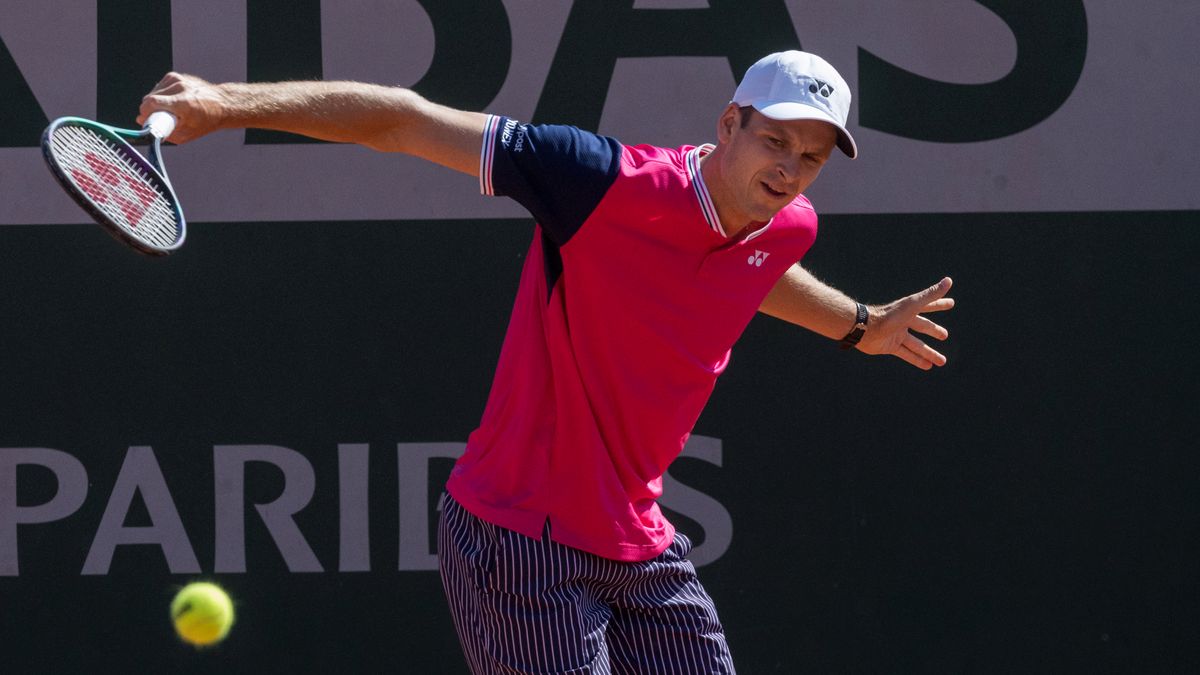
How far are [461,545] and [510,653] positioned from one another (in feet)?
0.70

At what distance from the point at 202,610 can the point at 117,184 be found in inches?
73.8

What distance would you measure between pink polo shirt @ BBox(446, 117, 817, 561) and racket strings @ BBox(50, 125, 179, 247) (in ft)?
1.75

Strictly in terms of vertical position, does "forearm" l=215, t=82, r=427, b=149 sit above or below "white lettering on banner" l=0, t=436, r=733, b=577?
above

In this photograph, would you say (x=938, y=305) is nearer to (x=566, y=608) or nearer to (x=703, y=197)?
(x=703, y=197)

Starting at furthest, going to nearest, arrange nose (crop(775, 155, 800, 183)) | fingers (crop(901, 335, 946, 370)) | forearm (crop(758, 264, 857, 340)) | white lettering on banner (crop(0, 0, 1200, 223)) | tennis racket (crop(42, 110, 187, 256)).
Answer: white lettering on banner (crop(0, 0, 1200, 223))
fingers (crop(901, 335, 946, 370))
forearm (crop(758, 264, 857, 340))
nose (crop(775, 155, 800, 183))
tennis racket (crop(42, 110, 187, 256))

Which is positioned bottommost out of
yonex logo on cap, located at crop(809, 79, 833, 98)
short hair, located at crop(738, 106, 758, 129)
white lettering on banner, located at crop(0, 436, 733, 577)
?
white lettering on banner, located at crop(0, 436, 733, 577)

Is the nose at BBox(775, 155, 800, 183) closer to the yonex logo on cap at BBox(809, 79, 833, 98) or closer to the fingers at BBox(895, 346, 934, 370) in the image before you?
the yonex logo on cap at BBox(809, 79, 833, 98)

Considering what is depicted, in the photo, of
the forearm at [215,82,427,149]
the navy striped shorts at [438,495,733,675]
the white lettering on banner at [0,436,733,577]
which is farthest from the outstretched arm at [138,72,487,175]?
the white lettering on banner at [0,436,733,577]

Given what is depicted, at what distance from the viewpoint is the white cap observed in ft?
8.14

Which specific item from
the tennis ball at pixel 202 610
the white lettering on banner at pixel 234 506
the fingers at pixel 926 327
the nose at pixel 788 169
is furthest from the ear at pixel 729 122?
the tennis ball at pixel 202 610

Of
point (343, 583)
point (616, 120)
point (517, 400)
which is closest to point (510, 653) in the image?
point (517, 400)

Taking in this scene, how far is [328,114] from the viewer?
7.38 ft

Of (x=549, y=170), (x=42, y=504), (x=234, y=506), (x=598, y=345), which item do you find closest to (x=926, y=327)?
(x=598, y=345)

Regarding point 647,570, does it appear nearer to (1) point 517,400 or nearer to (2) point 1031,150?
(1) point 517,400
